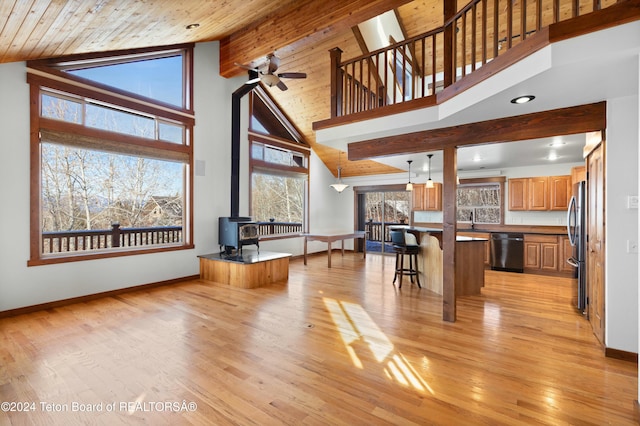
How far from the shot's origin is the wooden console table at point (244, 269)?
4.99 m

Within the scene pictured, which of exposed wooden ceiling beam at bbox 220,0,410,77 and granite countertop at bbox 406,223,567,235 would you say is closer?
exposed wooden ceiling beam at bbox 220,0,410,77

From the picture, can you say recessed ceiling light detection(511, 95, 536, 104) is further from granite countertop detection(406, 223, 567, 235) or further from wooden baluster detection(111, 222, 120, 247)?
wooden baluster detection(111, 222, 120, 247)

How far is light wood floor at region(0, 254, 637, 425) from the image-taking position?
76.1 inches

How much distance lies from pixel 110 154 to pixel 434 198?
6.90 m

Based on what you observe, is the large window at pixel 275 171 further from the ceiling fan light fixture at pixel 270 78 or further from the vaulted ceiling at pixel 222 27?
the ceiling fan light fixture at pixel 270 78

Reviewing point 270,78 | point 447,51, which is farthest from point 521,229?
point 270,78

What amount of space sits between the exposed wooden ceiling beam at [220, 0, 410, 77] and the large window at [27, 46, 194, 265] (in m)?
1.17

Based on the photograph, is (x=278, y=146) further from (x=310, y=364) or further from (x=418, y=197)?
(x=310, y=364)

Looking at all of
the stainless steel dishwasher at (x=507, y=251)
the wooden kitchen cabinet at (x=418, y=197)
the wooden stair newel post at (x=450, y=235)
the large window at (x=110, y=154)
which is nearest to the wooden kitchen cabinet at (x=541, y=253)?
the stainless steel dishwasher at (x=507, y=251)

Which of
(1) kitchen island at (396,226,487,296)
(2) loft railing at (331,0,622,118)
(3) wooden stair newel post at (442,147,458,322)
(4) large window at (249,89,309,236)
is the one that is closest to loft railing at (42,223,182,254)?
(4) large window at (249,89,309,236)

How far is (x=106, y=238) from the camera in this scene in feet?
16.3

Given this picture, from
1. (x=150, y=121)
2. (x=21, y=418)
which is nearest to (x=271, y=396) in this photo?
(x=21, y=418)

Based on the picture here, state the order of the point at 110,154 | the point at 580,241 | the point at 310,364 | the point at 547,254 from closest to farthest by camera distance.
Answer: the point at 310,364, the point at 580,241, the point at 110,154, the point at 547,254

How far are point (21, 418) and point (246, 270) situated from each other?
3.17 meters
